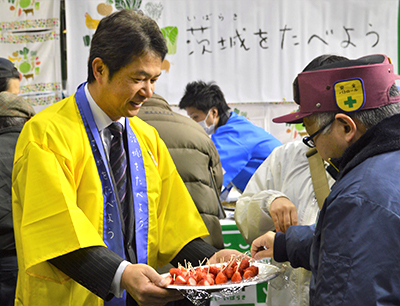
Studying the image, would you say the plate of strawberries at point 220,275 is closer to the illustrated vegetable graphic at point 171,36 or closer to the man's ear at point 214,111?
the man's ear at point 214,111

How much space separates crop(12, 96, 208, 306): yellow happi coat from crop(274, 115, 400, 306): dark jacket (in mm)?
730

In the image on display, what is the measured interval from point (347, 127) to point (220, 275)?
2.21 feet

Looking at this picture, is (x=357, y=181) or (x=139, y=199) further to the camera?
(x=139, y=199)

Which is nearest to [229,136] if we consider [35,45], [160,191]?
[160,191]

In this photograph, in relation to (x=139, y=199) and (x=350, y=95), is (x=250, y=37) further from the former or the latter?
(x=350, y=95)

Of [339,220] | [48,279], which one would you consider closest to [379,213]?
[339,220]

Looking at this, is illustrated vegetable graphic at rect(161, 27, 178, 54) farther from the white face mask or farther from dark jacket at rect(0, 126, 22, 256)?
dark jacket at rect(0, 126, 22, 256)

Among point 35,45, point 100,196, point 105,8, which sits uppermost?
point 105,8

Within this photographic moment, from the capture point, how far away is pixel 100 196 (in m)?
1.43

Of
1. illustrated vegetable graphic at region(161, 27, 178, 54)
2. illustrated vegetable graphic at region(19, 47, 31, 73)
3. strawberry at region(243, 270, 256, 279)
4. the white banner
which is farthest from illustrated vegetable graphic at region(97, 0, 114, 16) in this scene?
strawberry at region(243, 270, 256, 279)

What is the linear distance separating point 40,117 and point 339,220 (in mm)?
990

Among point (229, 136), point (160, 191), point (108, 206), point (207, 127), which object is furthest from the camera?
point (207, 127)

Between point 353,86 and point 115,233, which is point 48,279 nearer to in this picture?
point 115,233

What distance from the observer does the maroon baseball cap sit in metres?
1.12
